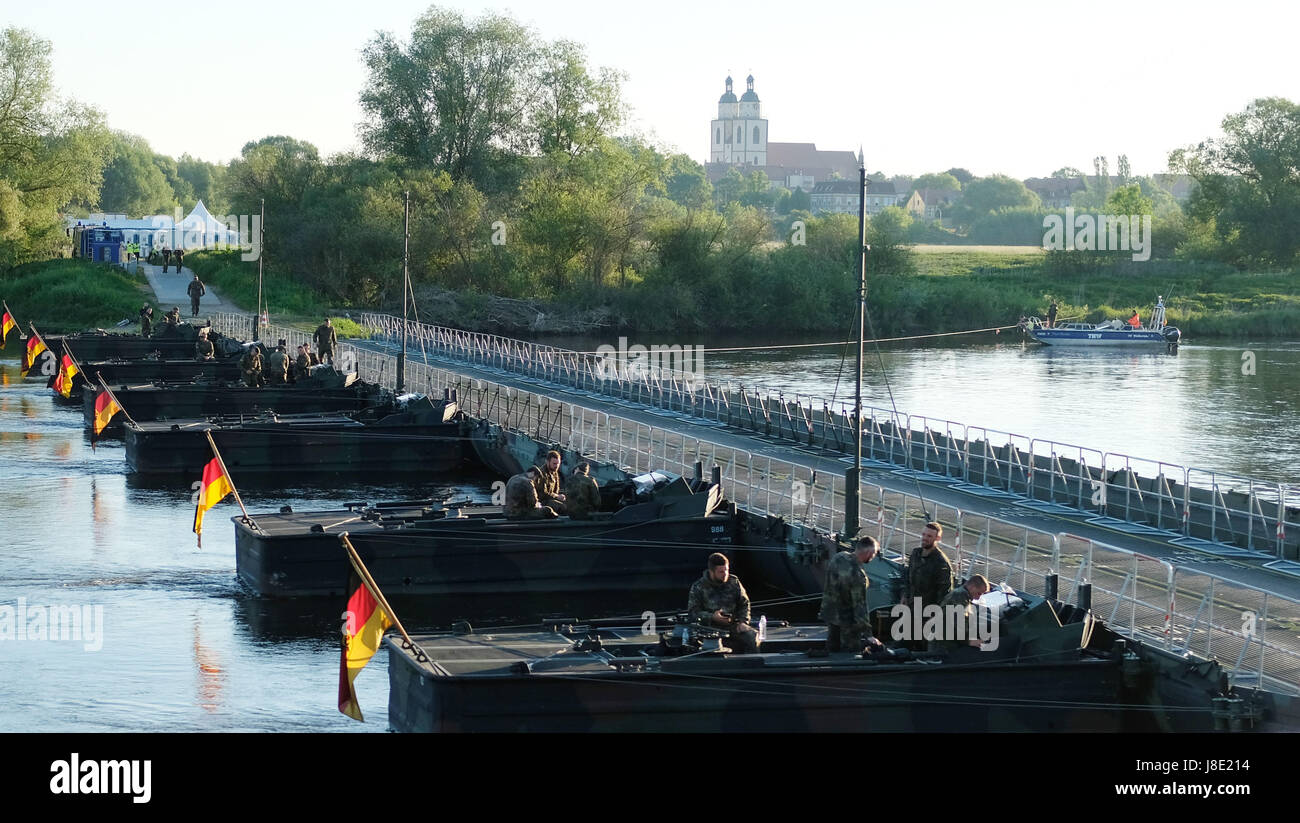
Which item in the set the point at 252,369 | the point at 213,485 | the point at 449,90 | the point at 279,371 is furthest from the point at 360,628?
the point at 449,90

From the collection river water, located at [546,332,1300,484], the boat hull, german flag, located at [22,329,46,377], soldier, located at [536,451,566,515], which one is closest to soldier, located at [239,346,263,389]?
river water, located at [546,332,1300,484]

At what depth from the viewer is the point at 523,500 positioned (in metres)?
29.0

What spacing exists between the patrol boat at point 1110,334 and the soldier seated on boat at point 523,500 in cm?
7469

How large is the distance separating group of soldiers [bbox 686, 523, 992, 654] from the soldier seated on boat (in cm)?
911

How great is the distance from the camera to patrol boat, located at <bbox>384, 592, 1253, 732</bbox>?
18125 millimetres

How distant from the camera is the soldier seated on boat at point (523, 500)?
28859 millimetres

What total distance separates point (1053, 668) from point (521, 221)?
93.0 meters

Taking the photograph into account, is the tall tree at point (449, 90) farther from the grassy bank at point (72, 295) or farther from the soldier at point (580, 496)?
the soldier at point (580, 496)

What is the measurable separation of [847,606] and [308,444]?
26.7 m

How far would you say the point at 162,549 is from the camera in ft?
110

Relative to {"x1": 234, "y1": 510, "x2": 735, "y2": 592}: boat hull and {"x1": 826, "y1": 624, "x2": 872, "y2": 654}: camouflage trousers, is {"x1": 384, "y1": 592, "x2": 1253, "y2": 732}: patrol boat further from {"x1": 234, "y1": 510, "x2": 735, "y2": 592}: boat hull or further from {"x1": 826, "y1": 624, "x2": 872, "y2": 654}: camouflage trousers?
{"x1": 234, "y1": 510, "x2": 735, "y2": 592}: boat hull

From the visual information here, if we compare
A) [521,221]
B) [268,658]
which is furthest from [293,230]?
[268,658]
